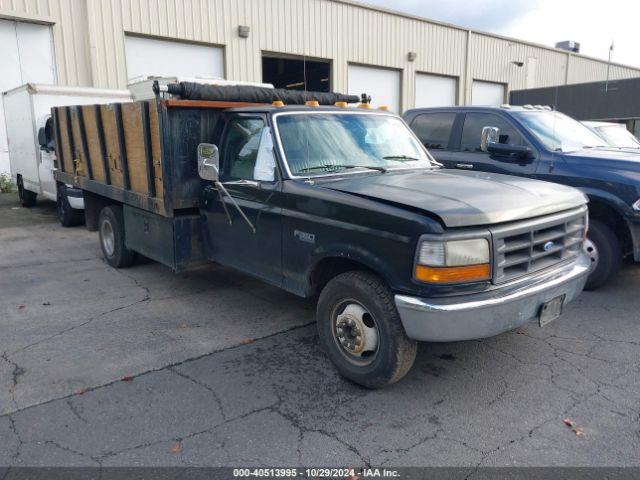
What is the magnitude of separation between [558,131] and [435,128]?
5.39ft

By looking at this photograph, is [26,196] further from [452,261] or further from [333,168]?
[452,261]

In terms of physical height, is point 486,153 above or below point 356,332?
above

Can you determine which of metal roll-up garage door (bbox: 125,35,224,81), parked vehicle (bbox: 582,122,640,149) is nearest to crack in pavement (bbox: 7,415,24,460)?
parked vehicle (bbox: 582,122,640,149)

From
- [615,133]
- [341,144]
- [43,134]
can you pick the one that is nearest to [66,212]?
[43,134]

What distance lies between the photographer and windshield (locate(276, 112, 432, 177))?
4371mm

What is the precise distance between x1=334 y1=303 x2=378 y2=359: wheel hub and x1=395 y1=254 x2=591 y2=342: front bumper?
1.27 feet

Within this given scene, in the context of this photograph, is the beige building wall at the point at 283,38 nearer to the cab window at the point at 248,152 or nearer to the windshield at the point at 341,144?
the cab window at the point at 248,152

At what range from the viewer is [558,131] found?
6.73 metres

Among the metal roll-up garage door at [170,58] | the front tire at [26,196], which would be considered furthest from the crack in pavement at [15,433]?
the metal roll-up garage door at [170,58]

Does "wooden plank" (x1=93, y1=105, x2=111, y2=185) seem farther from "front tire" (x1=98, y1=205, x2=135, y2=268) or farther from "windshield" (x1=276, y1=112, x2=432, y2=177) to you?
"windshield" (x1=276, y1=112, x2=432, y2=177)

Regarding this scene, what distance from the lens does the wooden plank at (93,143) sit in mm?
6629

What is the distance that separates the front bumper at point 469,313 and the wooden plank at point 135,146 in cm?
341

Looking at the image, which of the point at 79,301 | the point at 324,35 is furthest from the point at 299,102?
the point at 324,35

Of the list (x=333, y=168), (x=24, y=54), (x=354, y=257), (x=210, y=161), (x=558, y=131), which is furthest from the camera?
(x=24, y=54)
